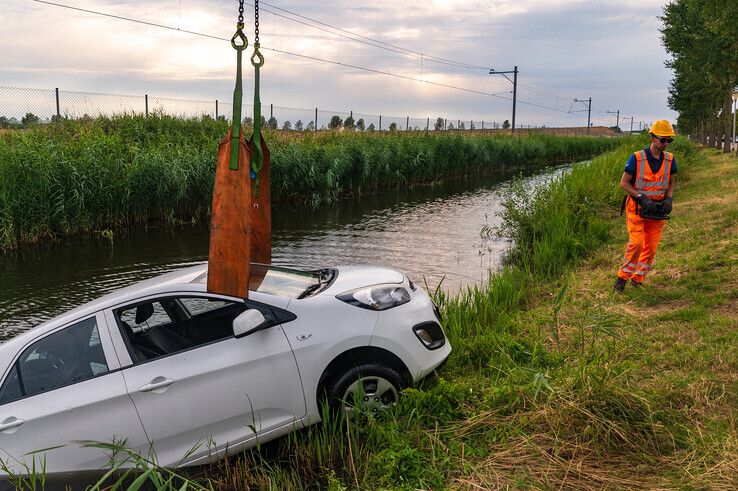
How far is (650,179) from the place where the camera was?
304 inches

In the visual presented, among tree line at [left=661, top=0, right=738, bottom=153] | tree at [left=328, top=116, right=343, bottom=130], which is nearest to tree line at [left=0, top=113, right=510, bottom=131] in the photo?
tree at [left=328, top=116, right=343, bottom=130]

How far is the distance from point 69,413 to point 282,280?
1.85m

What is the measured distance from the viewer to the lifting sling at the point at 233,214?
14.9 ft

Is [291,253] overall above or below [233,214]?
below

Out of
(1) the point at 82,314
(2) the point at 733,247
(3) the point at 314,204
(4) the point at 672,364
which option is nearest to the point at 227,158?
(1) the point at 82,314

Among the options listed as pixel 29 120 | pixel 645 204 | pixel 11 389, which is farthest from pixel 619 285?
pixel 29 120

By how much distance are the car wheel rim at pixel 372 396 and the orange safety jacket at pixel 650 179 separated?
4.67 meters

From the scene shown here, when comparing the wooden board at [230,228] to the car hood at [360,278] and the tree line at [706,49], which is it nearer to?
the car hood at [360,278]

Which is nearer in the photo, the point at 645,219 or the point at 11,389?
the point at 11,389

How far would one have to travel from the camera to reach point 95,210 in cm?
1562

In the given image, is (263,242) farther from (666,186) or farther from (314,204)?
(314,204)

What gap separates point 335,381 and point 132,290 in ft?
5.52

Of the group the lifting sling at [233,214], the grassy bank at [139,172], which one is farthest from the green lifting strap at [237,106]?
the grassy bank at [139,172]

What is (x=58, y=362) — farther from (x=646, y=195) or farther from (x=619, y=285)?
(x=646, y=195)
